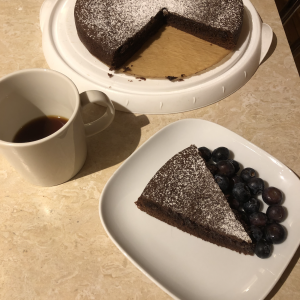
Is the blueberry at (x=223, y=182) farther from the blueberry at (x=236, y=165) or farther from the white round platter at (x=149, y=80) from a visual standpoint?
the white round platter at (x=149, y=80)

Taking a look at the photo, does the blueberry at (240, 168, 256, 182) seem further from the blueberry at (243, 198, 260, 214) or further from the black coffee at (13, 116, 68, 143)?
the black coffee at (13, 116, 68, 143)

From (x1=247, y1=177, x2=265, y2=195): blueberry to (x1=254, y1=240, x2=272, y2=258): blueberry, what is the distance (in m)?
0.19

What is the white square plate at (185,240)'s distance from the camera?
84 centimetres

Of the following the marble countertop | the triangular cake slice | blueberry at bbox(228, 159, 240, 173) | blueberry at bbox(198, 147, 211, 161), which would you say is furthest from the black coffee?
blueberry at bbox(228, 159, 240, 173)

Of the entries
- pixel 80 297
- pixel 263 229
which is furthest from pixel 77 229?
pixel 263 229

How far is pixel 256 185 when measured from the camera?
100 cm

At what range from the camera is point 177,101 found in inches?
49.2

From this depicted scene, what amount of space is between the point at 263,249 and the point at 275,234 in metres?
0.07

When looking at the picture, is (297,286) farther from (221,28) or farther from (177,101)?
(221,28)

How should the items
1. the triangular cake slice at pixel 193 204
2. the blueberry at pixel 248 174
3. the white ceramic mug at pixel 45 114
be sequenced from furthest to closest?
the blueberry at pixel 248 174 < the triangular cake slice at pixel 193 204 < the white ceramic mug at pixel 45 114

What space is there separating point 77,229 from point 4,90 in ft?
1.79

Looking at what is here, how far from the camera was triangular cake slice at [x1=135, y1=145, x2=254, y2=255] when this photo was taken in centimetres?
93

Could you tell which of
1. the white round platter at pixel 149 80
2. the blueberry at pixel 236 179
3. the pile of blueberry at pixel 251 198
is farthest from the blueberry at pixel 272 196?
the white round platter at pixel 149 80

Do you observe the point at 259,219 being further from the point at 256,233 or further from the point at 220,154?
the point at 220,154
